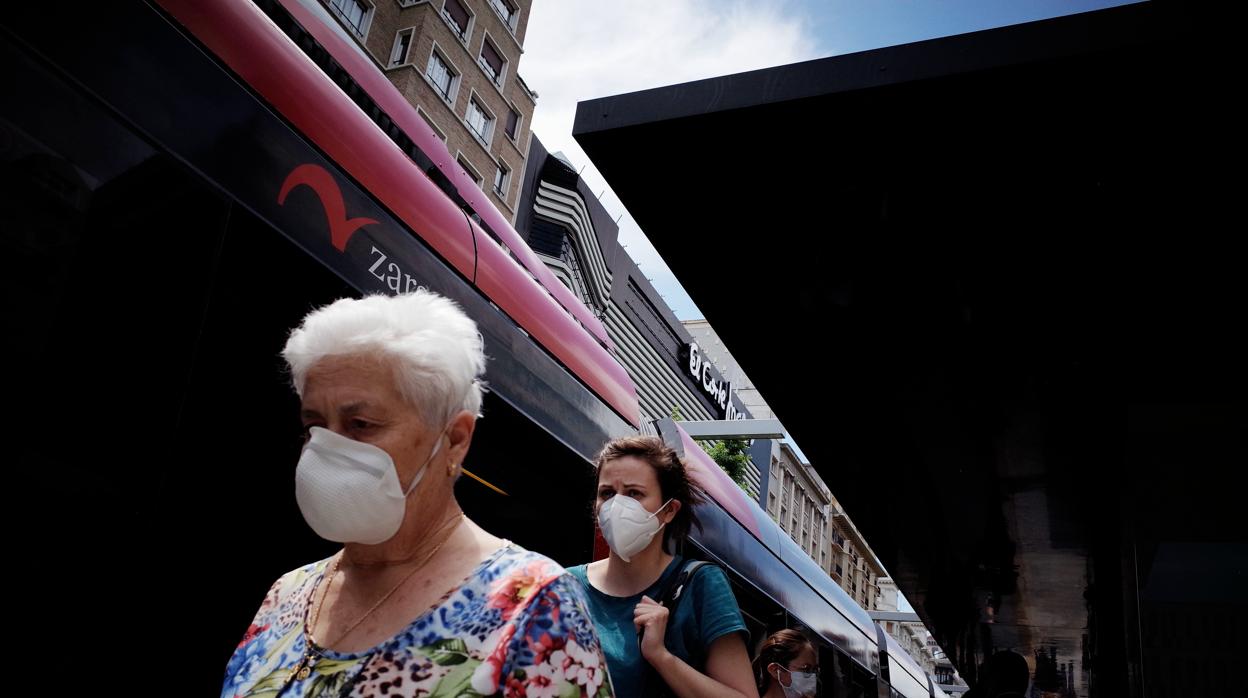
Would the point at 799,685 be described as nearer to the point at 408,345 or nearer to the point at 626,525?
the point at 626,525

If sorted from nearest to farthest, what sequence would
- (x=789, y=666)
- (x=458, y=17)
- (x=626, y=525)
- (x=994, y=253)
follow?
(x=626, y=525) < (x=994, y=253) < (x=789, y=666) < (x=458, y=17)

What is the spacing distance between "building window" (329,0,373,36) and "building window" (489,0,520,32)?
6371 mm

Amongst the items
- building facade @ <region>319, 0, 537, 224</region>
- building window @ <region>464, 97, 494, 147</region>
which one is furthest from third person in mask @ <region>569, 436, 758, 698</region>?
building window @ <region>464, 97, 494, 147</region>

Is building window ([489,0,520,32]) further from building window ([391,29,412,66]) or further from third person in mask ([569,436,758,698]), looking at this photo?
third person in mask ([569,436,758,698])

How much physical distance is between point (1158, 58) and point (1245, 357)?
3.12 metres

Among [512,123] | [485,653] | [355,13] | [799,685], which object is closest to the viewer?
[485,653]

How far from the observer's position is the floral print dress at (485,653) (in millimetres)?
1293

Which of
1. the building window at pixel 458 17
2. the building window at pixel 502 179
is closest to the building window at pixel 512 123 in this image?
the building window at pixel 502 179

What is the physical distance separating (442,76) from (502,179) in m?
4.25

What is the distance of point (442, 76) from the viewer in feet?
94.6

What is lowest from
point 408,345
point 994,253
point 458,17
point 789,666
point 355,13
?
point 789,666

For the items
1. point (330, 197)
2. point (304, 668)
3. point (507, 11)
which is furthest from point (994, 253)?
point (507, 11)

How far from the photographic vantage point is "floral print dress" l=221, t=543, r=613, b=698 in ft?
4.24

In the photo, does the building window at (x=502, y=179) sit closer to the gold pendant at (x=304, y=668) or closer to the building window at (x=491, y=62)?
the building window at (x=491, y=62)
